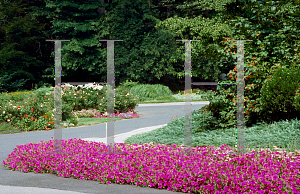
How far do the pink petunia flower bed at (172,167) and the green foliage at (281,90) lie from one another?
87.6 inches

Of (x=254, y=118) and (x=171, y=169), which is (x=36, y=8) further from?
(x=171, y=169)

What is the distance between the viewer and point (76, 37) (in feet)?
98.7

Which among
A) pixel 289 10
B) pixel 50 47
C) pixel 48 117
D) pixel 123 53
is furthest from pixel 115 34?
pixel 289 10

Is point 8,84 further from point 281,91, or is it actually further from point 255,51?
point 281,91

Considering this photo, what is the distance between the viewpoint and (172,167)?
5.06m

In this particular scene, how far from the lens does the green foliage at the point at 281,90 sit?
7.36 meters

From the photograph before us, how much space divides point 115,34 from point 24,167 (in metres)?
25.3

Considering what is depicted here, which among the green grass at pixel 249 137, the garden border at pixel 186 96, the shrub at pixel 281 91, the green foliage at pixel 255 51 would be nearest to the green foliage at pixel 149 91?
the green grass at pixel 249 137

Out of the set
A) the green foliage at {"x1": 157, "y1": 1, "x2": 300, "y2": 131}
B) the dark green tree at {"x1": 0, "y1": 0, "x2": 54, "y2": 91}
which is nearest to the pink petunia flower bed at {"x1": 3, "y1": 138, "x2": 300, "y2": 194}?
the green foliage at {"x1": 157, "y1": 1, "x2": 300, "y2": 131}

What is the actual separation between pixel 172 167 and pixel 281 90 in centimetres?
368

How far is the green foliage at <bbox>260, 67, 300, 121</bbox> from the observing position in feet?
24.1

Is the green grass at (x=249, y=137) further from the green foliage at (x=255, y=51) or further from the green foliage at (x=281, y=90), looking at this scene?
the green foliage at (x=255, y=51)

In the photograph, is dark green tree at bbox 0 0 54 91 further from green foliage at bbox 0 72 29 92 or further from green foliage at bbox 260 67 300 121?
green foliage at bbox 260 67 300 121

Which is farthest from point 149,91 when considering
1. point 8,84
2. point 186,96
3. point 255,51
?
point 186,96
